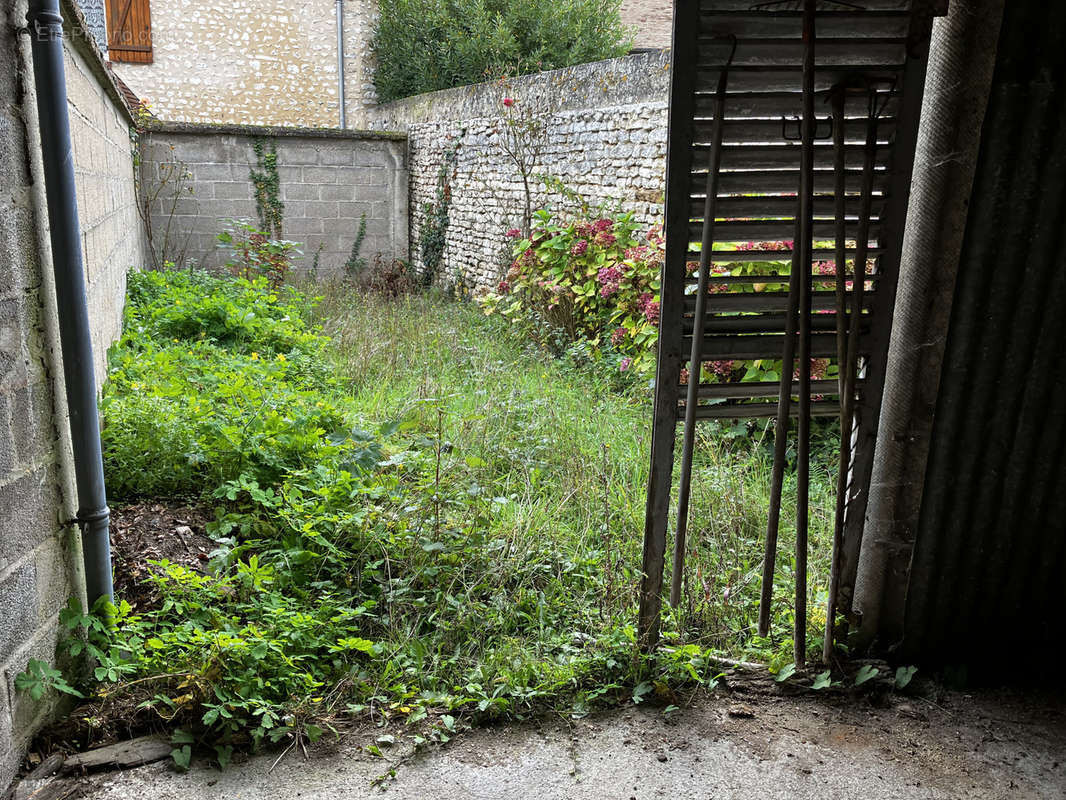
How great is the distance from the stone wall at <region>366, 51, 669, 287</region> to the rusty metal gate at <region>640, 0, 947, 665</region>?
15.1 ft

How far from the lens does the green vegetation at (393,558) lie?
271 cm

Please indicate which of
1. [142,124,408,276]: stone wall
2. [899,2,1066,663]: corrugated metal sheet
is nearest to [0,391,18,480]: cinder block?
[899,2,1066,663]: corrugated metal sheet

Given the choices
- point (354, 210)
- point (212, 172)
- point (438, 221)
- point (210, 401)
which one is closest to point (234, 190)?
point (212, 172)

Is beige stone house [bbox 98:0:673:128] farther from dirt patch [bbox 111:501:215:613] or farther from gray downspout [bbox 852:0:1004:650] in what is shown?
gray downspout [bbox 852:0:1004:650]

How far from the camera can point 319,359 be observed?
6551 millimetres

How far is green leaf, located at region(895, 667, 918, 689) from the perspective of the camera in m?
2.90

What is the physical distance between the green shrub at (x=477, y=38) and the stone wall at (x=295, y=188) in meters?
5.30

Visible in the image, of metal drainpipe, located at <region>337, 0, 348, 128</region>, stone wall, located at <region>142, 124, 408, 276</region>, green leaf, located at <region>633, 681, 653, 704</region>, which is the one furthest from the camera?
metal drainpipe, located at <region>337, 0, 348, 128</region>

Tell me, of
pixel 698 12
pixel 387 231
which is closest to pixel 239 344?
pixel 698 12

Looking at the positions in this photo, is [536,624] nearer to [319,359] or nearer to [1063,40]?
[1063,40]

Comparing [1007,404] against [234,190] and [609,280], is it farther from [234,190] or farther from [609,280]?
[234,190]

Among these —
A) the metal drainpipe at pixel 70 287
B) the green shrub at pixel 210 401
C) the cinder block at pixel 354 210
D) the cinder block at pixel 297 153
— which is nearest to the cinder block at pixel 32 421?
the metal drainpipe at pixel 70 287

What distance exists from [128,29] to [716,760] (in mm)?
19297

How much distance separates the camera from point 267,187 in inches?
463
